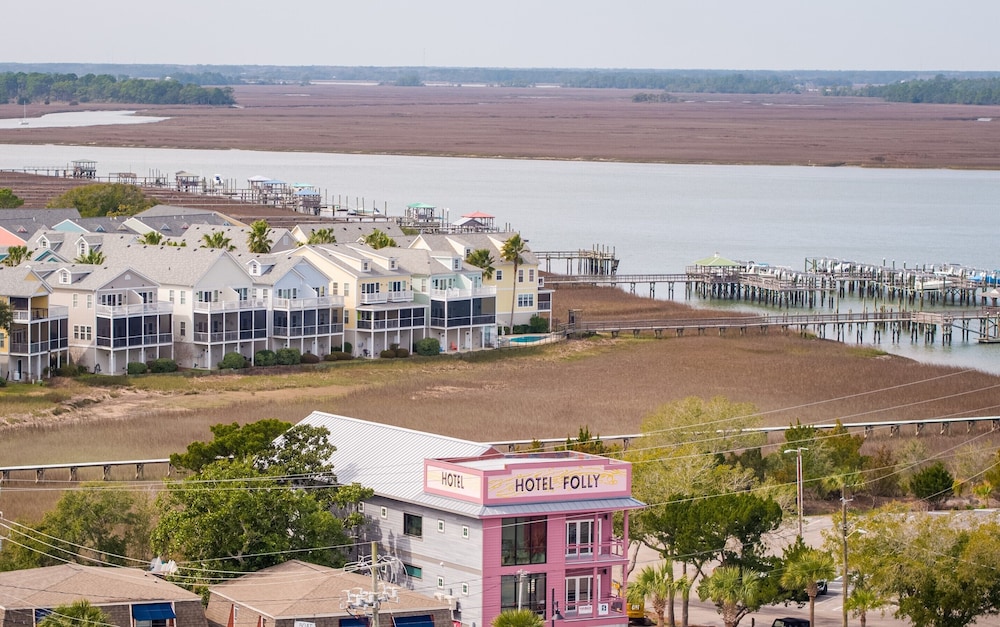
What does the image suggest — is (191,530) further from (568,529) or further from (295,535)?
(568,529)

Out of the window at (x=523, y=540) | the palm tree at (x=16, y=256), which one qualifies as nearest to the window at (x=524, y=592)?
the window at (x=523, y=540)

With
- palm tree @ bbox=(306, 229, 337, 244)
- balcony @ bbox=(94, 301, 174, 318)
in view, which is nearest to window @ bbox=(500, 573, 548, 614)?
balcony @ bbox=(94, 301, 174, 318)

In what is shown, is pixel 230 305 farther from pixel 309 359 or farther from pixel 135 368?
pixel 135 368

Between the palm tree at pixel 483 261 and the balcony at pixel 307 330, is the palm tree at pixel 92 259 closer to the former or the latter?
the balcony at pixel 307 330

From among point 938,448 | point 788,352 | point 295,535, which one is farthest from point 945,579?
point 788,352

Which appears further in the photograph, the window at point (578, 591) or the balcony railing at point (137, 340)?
Result: the balcony railing at point (137, 340)

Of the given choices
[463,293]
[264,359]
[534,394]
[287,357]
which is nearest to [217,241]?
[463,293]
